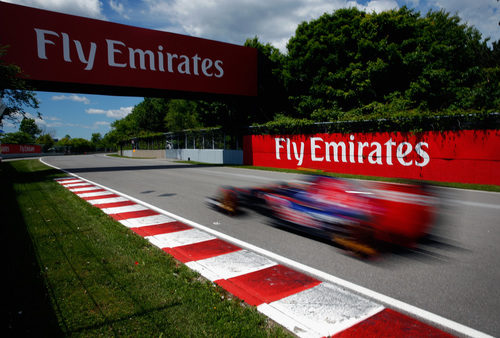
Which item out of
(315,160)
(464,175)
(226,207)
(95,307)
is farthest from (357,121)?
(95,307)

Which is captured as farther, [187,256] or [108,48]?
[108,48]

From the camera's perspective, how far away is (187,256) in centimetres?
405

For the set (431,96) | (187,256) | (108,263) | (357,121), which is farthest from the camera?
(431,96)

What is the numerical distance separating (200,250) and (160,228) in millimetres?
1443

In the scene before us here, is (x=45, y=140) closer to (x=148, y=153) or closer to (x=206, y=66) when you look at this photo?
(x=148, y=153)

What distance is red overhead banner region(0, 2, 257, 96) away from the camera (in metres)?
14.5

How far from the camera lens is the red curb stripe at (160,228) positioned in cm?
515

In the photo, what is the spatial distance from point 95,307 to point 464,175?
12625 mm

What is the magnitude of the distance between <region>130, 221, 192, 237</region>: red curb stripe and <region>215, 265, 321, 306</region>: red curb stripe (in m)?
2.21

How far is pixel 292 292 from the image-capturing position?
120 inches

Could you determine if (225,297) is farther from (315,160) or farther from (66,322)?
(315,160)

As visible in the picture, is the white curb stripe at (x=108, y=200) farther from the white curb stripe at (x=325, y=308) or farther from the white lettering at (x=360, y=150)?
the white lettering at (x=360, y=150)

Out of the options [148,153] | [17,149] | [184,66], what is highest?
[184,66]

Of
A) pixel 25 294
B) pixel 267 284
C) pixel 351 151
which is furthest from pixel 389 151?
pixel 25 294
